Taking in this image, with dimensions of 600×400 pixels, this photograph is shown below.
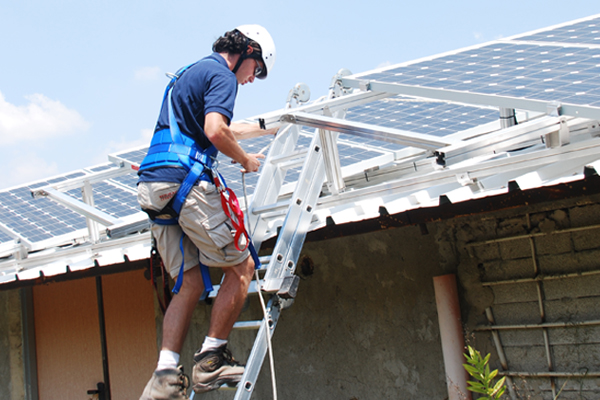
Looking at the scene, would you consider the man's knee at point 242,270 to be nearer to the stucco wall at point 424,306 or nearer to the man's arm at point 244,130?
the man's arm at point 244,130

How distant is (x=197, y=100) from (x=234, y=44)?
0.49 m

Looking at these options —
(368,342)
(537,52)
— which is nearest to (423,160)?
(537,52)

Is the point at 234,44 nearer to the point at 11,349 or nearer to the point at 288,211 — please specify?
the point at 288,211

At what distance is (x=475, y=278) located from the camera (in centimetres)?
501

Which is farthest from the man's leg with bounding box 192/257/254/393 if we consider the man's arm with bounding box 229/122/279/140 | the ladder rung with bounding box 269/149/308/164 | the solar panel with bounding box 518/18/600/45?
the solar panel with bounding box 518/18/600/45

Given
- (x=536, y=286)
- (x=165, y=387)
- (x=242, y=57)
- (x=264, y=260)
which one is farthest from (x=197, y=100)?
(x=536, y=286)

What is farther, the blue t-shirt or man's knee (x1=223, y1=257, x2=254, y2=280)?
man's knee (x1=223, y1=257, x2=254, y2=280)

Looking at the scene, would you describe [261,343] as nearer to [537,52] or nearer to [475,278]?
[475,278]

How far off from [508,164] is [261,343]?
202 centimetres

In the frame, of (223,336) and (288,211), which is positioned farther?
(288,211)

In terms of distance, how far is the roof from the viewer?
4180 mm

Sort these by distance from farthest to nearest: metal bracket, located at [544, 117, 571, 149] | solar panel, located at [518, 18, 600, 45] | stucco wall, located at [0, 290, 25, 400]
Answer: stucco wall, located at [0, 290, 25, 400] → solar panel, located at [518, 18, 600, 45] → metal bracket, located at [544, 117, 571, 149]

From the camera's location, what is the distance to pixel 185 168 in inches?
141

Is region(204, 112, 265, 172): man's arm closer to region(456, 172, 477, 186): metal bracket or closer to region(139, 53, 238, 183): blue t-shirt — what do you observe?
region(139, 53, 238, 183): blue t-shirt
